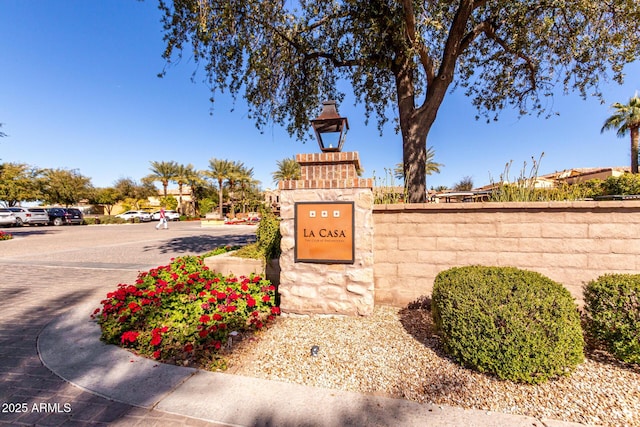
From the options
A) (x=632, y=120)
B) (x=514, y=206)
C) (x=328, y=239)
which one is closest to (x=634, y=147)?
(x=632, y=120)

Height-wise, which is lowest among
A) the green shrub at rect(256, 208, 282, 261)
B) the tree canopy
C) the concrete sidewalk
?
the concrete sidewalk

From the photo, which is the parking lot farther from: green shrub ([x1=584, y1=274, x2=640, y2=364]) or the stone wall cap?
green shrub ([x1=584, y1=274, x2=640, y2=364])

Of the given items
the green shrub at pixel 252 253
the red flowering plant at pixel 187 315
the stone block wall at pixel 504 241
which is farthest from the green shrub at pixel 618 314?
the green shrub at pixel 252 253

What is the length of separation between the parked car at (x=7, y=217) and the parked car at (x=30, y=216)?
0.37 meters

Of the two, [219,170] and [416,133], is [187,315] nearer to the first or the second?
[416,133]

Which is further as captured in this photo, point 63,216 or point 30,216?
point 63,216

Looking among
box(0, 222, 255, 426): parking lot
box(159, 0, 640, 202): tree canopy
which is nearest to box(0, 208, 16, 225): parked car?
box(0, 222, 255, 426): parking lot

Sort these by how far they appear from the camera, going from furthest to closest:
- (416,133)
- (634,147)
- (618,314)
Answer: (634,147) → (416,133) → (618,314)

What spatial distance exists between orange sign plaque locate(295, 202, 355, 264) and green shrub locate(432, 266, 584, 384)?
1.48 metres

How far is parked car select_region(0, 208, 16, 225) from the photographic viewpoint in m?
22.3

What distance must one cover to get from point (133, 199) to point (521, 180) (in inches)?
2081

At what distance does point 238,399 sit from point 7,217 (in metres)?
32.1

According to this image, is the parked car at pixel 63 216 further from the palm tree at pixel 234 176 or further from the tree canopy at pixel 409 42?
the tree canopy at pixel 409 42

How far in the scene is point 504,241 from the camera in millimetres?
4035
